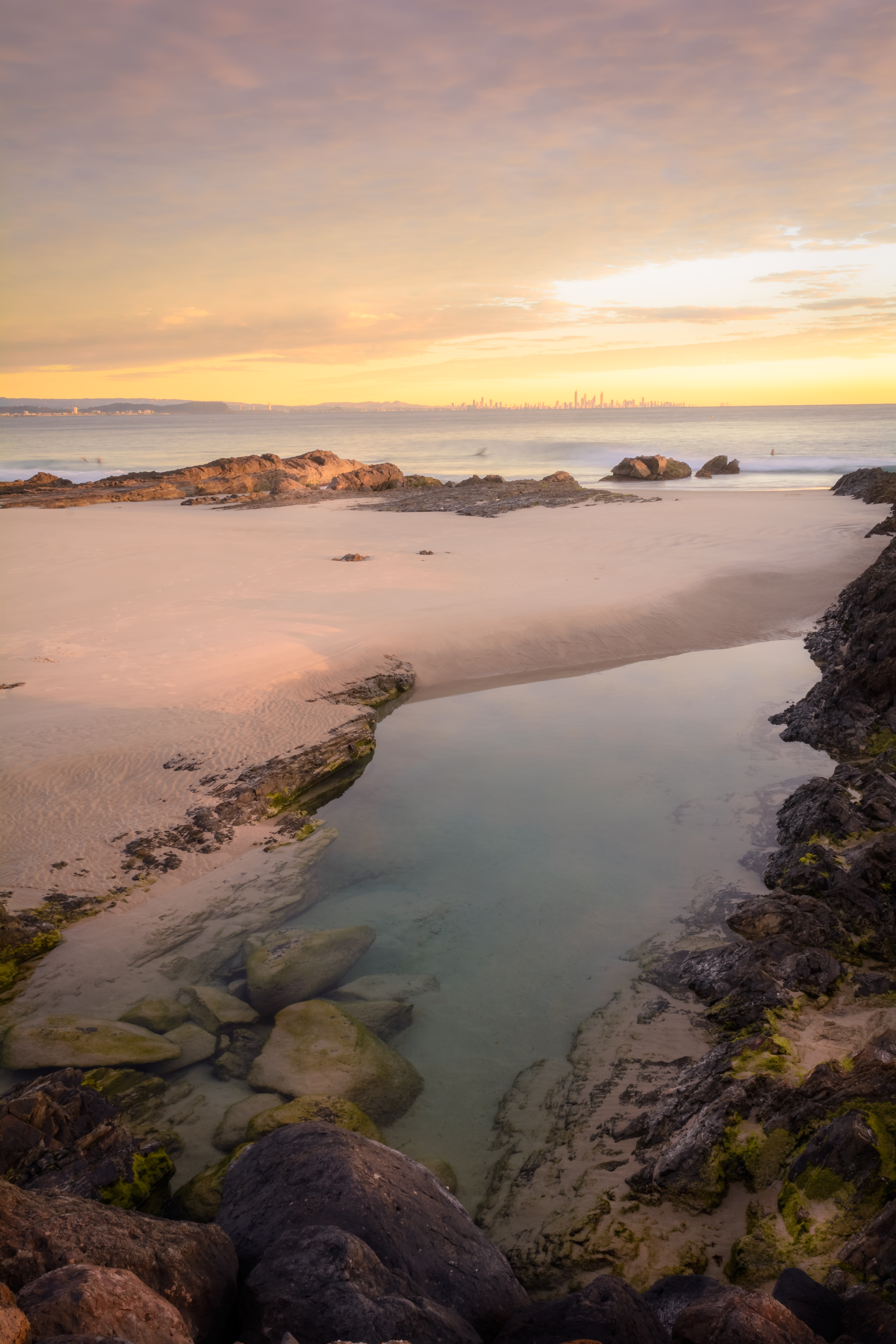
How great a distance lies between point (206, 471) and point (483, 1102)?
33139 mm

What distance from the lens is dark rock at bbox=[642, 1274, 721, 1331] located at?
9.19 ft

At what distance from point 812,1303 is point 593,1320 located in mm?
747

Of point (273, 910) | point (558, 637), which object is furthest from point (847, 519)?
point (273, 910)

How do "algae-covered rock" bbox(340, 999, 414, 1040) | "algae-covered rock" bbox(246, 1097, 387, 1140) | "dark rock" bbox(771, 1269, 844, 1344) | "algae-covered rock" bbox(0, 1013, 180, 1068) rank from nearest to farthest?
"dark rock" bbox(771, 1269, 844, 1344) → "algae-covered rock" bbox(246, 1097, 387, 1140) → "algae-covered rock" bbox(0, 1013, 180, 1068) → "algae-covered rock" bbox(340, 999, 414, 1040)

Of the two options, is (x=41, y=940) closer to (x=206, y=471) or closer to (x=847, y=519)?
(x=847, y=519)

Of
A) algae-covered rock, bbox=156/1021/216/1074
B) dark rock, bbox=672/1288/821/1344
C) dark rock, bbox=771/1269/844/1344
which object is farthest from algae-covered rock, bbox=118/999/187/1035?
dark rock, bbox=771/1269/844/1344

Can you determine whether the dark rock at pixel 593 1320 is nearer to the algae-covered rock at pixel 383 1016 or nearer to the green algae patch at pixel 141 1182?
the green algae patch at pixel 141 1182

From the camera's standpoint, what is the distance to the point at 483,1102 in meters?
4.48

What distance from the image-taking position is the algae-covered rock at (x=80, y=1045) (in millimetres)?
4613

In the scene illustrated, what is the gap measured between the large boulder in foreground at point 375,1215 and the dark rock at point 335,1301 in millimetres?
60

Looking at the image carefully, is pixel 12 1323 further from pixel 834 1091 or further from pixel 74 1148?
pixel 834 1091

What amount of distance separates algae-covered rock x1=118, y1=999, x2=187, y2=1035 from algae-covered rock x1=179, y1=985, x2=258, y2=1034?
6 centimetres

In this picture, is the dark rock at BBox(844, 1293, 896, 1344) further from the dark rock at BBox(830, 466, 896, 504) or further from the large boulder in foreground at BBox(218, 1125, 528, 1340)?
the dark rock at BBox(830, 466, 896, 504)

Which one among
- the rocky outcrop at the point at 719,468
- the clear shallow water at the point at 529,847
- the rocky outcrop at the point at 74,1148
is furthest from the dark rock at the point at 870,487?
the rocky outcrop at the point at 74,1148
